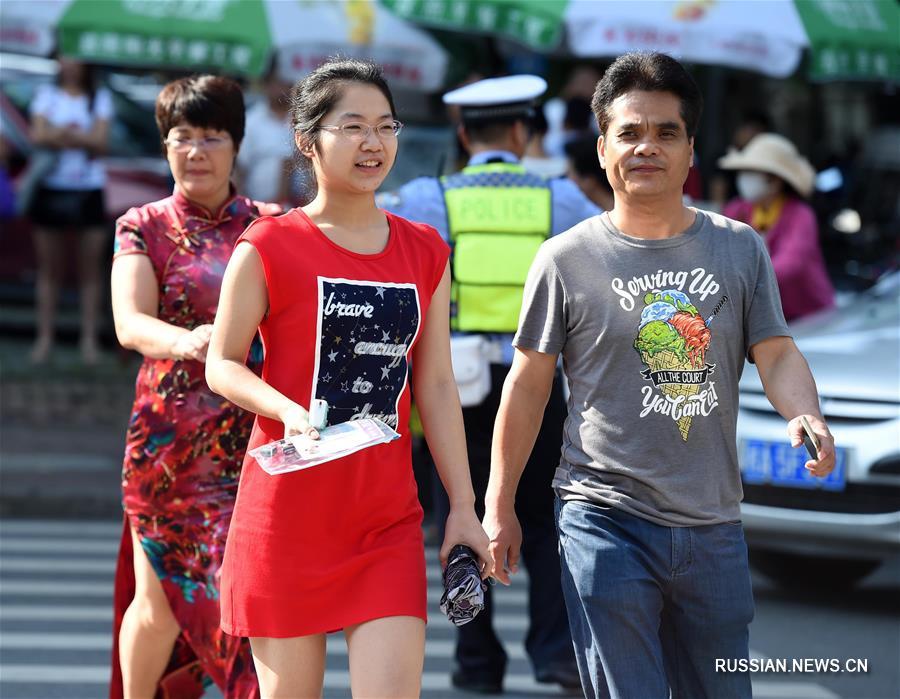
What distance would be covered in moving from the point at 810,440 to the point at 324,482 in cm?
106

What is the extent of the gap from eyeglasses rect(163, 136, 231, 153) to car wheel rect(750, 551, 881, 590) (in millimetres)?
4395

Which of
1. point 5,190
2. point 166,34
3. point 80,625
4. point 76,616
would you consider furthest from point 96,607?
point 5,190

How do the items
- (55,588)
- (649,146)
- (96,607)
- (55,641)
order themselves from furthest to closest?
(55,588), (96,607), (55,641), (649,146)

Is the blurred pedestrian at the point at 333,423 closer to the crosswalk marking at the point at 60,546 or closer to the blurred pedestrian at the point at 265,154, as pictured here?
the crosswalk marking at the point at 60,546

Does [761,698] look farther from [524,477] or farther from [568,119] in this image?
[568,119]

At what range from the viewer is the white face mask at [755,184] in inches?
360

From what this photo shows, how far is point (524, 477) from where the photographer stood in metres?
6.16

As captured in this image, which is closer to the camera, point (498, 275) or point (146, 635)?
point (146, 635)

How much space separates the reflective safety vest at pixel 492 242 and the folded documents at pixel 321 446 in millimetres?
2346

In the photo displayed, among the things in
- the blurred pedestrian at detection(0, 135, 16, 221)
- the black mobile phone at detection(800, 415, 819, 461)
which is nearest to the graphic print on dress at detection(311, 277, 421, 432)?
the black mobile phone at detection(800, 415, 819, 461)

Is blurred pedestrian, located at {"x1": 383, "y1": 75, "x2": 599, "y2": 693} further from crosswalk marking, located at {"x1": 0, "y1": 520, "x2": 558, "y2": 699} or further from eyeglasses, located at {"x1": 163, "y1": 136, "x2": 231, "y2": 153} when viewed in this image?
eyeglasses, located at {"x1": 163, "y1": 136, "x2": 231, "y2": 153}

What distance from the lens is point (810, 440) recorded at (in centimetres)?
361

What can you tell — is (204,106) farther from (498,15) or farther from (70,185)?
(70,185)

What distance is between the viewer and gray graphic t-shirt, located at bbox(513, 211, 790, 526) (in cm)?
379
